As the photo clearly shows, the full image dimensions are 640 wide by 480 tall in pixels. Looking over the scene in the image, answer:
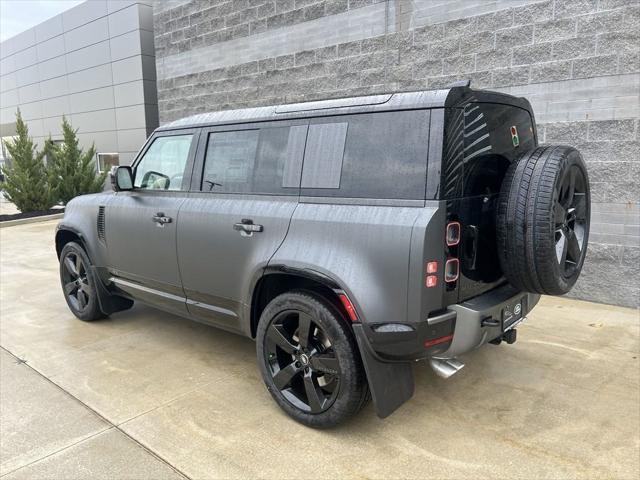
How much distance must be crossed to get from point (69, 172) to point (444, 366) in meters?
14.7

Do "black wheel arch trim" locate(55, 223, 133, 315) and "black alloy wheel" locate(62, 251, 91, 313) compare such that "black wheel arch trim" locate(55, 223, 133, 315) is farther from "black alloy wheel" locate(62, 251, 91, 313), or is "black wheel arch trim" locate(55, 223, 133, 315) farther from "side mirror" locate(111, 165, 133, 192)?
"side mirror" locate(111, 165, 133, 192)

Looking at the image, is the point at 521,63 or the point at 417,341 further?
the point at 521,63

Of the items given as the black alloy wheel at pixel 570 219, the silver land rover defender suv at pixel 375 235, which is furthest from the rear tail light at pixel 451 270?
the black alloy wheel at pixel 570 219

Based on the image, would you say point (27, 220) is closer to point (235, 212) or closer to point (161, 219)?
point (161, 219)

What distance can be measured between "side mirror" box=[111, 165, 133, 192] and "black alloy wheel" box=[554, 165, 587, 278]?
340 cm

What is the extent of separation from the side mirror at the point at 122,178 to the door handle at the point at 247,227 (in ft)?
4.88

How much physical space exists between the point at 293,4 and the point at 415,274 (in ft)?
23.2

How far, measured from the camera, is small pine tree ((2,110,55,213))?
14188 millimetres

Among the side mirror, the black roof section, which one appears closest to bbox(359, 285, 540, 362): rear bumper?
the black roof section

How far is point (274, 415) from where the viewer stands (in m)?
3.21

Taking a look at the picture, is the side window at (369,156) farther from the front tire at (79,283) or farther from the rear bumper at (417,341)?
the front tire at (79,283)

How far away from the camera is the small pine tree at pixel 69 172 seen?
1453 centimetres

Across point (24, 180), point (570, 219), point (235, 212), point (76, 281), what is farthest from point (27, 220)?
point (570, 219)

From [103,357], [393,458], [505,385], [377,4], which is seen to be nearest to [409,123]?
[393,458]
